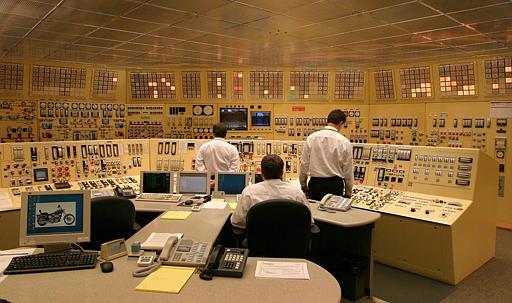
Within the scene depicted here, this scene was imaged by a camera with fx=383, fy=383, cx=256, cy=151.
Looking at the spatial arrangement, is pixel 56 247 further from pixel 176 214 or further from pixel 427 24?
pixel 427 24

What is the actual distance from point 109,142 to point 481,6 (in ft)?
14.7

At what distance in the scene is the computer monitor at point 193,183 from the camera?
4.04 metres

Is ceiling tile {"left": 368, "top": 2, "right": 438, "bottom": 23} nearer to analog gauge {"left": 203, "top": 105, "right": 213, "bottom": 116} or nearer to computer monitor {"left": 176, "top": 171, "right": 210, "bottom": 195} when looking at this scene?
computer monitor {"left": 176, "top": 171, "right": 210, "bottom": 195}

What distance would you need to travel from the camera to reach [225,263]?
6.45 ft

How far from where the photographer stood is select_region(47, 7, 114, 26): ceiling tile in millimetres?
3688

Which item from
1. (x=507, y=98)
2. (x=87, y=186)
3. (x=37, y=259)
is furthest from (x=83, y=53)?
(x=507, y=98)

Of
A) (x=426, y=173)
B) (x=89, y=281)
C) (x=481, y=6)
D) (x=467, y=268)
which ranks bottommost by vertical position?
(x=467, y=268)

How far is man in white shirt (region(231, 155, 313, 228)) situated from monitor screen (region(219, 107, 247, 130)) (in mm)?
3554

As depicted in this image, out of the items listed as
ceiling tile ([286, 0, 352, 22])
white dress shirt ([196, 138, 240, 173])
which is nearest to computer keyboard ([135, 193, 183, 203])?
white dress shirt ([196, 138, 240, 173])

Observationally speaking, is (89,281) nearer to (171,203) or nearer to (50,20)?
(171,203)

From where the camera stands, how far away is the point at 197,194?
4027 mm

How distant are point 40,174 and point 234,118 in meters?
2.99

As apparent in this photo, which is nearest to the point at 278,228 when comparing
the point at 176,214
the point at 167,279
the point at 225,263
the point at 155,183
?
the point at 225,263

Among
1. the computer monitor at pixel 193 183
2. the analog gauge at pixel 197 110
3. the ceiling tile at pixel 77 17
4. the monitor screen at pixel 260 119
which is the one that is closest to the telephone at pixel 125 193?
the computer monitor at pixel 193 183
